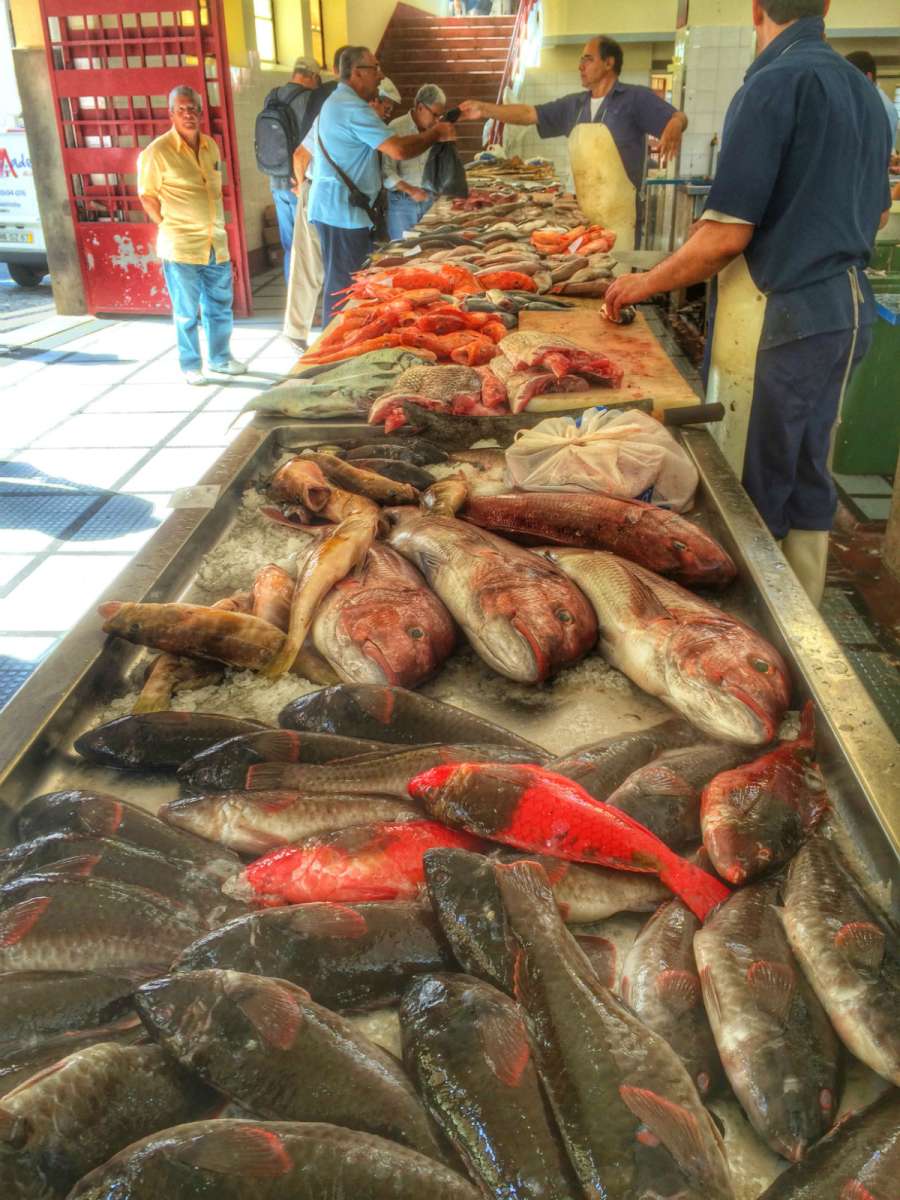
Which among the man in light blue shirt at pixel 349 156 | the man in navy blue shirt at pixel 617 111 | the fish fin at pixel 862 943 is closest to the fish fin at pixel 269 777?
the fish fin at pixel 862 943

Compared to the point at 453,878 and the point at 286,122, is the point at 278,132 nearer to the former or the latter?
the point at 286,122

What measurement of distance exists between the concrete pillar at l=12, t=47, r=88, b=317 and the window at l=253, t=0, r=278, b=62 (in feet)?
18.7

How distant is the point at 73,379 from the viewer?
9484mm

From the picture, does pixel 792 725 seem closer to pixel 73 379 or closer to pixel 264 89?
pixel 73 379

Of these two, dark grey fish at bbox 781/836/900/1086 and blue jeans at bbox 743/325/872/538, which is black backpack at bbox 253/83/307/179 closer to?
blue jeans at bbox 743/325/872/538

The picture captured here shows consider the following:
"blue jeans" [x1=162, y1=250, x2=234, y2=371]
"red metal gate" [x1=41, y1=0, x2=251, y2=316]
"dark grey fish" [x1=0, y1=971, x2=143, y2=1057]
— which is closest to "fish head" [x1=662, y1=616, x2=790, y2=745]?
"dark grey fish" [x1=0, y1=971, x2=143, y2=1057]

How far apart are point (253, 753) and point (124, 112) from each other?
12595mm

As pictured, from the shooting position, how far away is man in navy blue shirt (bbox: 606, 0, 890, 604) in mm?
3594

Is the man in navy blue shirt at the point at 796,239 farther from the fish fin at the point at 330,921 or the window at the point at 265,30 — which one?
the window at the point at 265,30

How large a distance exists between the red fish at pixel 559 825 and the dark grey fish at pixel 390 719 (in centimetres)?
33

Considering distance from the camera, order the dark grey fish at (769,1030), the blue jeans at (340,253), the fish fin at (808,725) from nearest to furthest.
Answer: the dark grey fish at (769,1030) < the fish fin at (808,725) < the blue jeans at (340,253)

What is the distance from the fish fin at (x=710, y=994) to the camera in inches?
52.5

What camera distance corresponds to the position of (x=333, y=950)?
138 cm

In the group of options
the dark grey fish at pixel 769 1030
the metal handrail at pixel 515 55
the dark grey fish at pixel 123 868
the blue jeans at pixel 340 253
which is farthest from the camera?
the metal handrail at pixel 515 55
